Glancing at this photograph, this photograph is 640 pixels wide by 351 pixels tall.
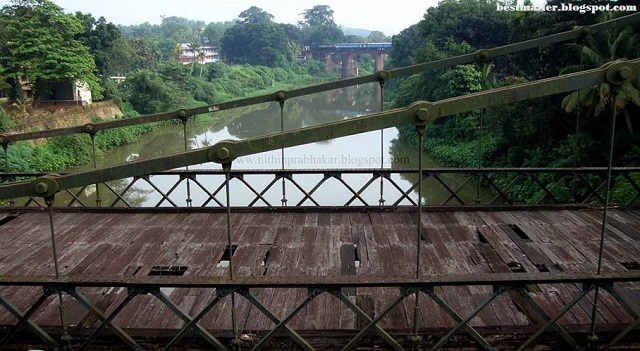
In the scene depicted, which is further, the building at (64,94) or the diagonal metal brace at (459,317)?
the building at (64,94)

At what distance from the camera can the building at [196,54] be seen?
71188mm

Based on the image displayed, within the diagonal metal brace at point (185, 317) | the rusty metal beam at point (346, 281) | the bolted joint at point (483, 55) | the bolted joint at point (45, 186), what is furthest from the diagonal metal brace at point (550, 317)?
the bolted joint at point (483, 55)

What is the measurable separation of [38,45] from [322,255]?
89.0 ft

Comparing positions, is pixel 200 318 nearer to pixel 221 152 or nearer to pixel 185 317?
pixel 185 317

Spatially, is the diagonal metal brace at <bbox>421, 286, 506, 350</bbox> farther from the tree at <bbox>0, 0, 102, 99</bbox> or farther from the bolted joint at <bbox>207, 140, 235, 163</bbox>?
the tree at <bbox>0, 0, 102, 99</bbox>

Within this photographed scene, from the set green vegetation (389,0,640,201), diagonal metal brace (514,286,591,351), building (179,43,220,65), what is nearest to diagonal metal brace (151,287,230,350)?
diagonal metal brace (514,286,591,351)

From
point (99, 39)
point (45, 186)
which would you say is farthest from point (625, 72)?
point (99, 39)

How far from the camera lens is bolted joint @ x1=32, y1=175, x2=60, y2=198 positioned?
3.98 metres

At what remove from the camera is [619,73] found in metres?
3.73

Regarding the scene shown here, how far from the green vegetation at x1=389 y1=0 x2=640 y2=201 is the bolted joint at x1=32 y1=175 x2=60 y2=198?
4.25 m

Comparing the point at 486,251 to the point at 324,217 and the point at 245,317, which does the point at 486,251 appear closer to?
the point at 324,217

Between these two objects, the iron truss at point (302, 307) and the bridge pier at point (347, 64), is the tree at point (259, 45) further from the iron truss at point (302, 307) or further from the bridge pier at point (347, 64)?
the iron truss at point (302, 307)

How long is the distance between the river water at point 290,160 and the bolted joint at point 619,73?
4.28 m

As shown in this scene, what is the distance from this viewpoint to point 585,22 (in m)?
17.3
